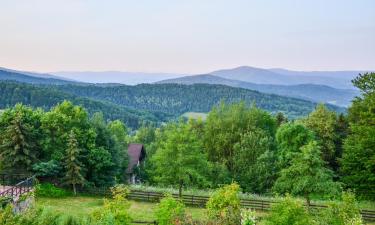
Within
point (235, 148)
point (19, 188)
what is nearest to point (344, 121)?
point (235, 148)

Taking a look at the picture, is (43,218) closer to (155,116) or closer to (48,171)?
(48,171)

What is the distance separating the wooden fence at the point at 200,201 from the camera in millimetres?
28533

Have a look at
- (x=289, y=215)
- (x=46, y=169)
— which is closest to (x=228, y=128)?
(x=46, y=169)

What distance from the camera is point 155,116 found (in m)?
184

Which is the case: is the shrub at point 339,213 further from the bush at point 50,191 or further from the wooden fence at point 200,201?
the bush at point 50,191

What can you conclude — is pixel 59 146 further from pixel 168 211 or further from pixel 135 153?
pixel 135 153

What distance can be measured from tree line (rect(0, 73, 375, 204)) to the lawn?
1.75m

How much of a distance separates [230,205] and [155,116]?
540ft

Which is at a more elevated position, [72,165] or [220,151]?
[72,165]

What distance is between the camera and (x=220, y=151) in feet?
152

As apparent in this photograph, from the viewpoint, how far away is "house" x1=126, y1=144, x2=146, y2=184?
5362 centimetres

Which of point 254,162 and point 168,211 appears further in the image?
point 254,162

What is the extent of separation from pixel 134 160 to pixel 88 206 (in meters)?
28.9

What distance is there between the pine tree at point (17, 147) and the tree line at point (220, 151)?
0.07ft
